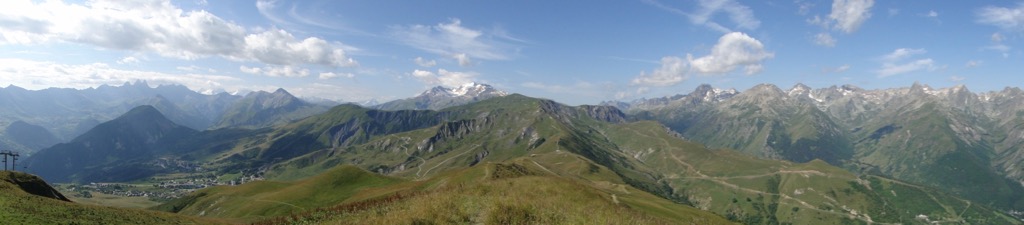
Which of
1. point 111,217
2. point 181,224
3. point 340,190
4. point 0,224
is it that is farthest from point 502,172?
point 0,224

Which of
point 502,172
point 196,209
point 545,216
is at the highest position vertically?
point 545,216

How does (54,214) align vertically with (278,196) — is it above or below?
above

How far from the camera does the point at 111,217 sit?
54.4 meters

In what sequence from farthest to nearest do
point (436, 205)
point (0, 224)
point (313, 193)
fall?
point (313, 193) < point (0, 224) < point (436, 205)

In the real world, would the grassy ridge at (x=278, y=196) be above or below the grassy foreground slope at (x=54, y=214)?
below

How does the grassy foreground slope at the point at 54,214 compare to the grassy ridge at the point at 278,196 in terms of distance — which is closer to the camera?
the grassy foreground slope at the point at 54,214

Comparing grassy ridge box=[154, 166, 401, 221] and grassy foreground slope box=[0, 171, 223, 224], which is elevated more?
grassy foreground slope box=[0, 171, 223, 224]

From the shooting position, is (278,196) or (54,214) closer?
(54,214)

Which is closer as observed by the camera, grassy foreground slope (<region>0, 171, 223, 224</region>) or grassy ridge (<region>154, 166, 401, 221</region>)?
grassy foreground slope (<region>0, 171, 223, 224</region>)

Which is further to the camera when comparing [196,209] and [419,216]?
[196,209]

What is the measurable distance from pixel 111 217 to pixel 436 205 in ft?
144

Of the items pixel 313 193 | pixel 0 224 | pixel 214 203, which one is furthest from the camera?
pixel 214 203

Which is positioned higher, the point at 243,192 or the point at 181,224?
the point at 181,224

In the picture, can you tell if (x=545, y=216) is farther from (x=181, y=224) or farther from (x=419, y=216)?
(x=181, y=224)
